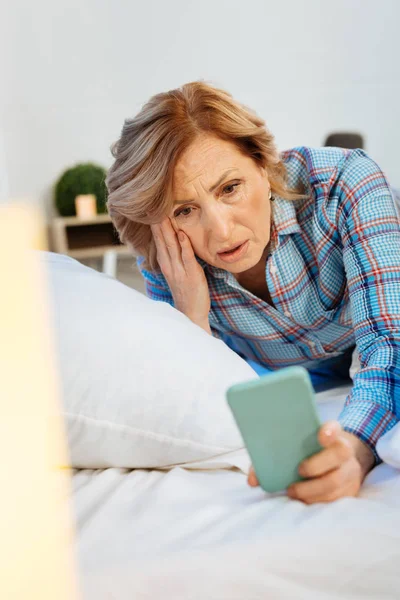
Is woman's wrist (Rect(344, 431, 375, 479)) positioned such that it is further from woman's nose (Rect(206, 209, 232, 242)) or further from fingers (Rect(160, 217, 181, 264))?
fingers (Rect(160, 217, 181, 264))

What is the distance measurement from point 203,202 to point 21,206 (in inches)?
152

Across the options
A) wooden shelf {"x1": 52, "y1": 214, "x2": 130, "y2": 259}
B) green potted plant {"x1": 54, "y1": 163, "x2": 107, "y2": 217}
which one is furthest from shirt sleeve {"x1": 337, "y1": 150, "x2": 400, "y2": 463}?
green potted plant {"x1": 54, "y1": 163, "x2": 107, "y2": 217}

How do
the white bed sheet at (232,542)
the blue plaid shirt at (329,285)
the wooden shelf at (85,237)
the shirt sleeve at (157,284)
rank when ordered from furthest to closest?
the wooden shelf at (85,237), the shirt sleeve at (157,284), the blue plaid shirt at (329,285), the white bed sheet at (232,542)

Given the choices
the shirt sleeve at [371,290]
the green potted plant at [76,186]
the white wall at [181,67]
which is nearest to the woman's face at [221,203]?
the shirt sleeve at [371,290]

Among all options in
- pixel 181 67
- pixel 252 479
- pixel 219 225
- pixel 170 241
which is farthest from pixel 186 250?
pixel 181 67

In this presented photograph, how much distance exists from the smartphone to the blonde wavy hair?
613 mm

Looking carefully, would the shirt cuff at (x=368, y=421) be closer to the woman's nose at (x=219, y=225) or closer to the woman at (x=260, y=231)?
the woman at (x=260, y=231)

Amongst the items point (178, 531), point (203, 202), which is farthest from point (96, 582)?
point (203, 202)

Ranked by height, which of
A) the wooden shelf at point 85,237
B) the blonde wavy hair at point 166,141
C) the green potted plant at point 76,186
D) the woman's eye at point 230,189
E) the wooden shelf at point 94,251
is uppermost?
the blonde wavy hair at point 166,141

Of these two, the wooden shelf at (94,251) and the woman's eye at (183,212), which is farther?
the wooden shelf at (94,251)

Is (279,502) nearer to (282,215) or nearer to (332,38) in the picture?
(282,215)

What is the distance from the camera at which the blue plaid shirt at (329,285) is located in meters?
0.98

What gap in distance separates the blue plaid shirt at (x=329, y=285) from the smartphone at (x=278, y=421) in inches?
7.6

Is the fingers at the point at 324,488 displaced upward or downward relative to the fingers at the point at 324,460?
downward
